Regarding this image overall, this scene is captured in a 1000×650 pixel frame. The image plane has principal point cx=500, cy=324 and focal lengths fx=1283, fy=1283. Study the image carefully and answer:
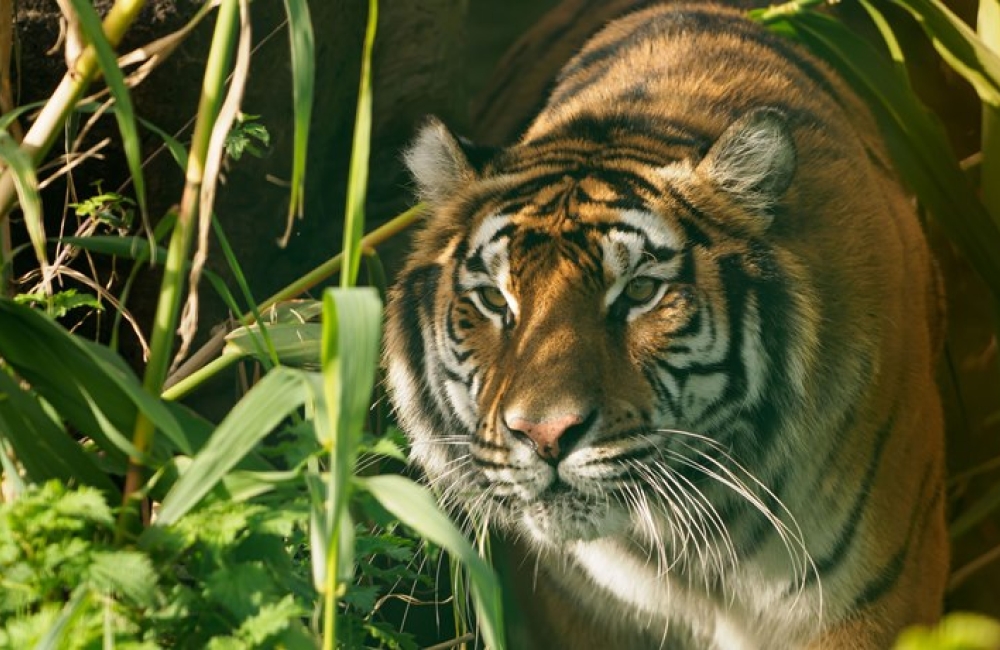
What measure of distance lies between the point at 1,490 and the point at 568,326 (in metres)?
0.97

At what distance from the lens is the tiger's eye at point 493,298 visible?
2.41m

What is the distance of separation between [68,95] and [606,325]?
0.98 meters

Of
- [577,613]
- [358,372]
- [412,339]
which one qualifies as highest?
[358,372]

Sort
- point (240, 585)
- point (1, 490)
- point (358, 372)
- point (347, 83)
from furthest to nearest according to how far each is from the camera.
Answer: point (347, 83) → point (1, 490) → point (240, 585) → point (358, 372)

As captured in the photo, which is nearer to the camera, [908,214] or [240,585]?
[240,585]

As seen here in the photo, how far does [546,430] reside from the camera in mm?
2146

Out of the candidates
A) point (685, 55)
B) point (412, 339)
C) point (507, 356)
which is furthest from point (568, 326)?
point (685, 55)

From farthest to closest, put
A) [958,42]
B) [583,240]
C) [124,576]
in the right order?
1. [958,42]
2. [583,240]
3. [124,576]

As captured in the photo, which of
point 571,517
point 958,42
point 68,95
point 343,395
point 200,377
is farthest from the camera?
point 958,42

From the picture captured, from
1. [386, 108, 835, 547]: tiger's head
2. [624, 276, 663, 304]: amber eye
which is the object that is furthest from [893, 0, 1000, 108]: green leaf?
[624, 276, 663, 304]: amber eye

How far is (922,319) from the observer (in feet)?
9.04

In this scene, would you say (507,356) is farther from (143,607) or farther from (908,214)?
(908,214)

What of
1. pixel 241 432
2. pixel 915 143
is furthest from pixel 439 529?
pixel 915 143

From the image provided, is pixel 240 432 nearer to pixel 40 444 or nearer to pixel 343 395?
pixel 343 395
